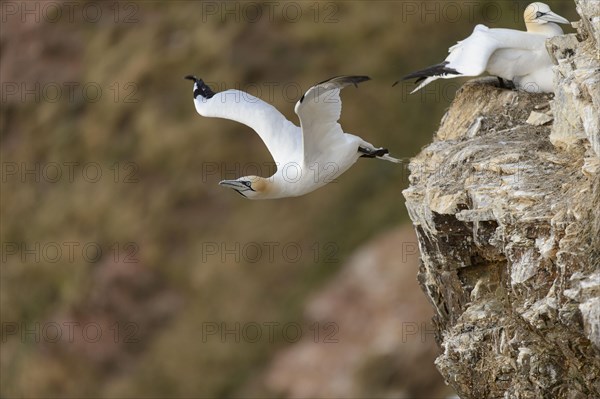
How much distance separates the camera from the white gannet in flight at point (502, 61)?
39.8 feet

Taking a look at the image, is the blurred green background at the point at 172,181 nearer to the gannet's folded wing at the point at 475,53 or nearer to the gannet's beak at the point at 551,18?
the gannet's beak at the point at 551,18

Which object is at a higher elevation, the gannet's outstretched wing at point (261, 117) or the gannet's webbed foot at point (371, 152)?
the gannet's outstretched wing at point (261, 117)

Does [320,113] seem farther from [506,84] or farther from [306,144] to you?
[506,84]

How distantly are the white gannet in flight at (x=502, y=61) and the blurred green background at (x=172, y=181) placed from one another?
1462cm

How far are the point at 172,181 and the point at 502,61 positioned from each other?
20987 millimetres

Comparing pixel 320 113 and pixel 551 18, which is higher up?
pixel 551 18

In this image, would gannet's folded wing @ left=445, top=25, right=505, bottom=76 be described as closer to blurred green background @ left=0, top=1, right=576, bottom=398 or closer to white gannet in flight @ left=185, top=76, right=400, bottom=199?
white gannet in flight @ left=185, top=76, right=400, bottom=199

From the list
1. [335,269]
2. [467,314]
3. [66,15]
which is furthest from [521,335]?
[66,15]

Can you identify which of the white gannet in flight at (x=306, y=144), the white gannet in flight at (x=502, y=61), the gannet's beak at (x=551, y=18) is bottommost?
the white gannet in flight at (x=306, y=144)

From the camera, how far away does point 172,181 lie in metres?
32.8

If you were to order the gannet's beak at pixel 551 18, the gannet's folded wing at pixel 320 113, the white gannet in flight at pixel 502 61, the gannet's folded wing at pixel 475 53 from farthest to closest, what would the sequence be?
the gannet's beak at pixel 551 18
the white gannet in flight at pixel 502 61
the gannet's folded wing at pixel 475 53
the gannet's folded wing at pixel 320 113

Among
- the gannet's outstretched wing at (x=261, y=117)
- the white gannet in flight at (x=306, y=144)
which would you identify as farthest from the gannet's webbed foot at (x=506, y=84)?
the gannet's outstretched wing at (x=261, y=117)

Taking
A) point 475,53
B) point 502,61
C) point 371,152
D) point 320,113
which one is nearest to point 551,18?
point 502,61

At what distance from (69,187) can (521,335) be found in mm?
26331
